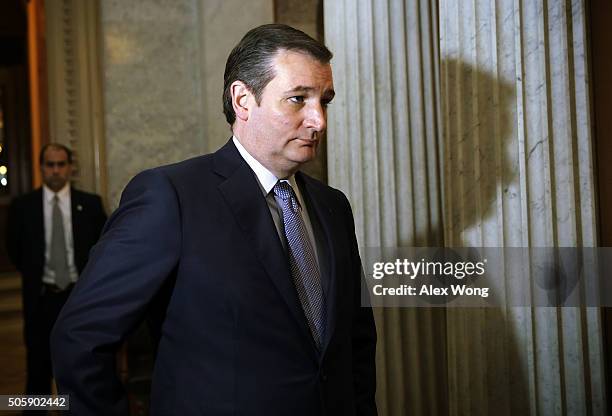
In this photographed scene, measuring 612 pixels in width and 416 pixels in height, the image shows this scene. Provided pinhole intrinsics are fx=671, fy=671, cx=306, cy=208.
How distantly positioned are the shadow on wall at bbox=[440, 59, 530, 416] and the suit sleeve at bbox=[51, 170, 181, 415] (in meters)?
1.12

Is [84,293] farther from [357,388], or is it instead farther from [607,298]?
[607,298]

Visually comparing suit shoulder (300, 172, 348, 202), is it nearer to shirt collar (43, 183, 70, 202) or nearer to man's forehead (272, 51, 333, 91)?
man's forehead (272, 51, 333, 91)

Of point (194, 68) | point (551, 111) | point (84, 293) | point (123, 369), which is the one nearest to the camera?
point (84, 293)

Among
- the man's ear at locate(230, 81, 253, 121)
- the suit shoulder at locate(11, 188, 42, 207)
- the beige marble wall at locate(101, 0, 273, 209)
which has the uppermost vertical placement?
the beige marble wall at locate(101, 0, 273, 209)

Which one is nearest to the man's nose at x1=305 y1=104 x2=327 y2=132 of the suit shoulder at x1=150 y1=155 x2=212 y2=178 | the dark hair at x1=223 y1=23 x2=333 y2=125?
the dark hair at x1=223 y1=23 x2=333 y2=125

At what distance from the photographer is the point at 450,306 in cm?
228

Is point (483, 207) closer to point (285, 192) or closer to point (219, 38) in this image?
point (285, 192)

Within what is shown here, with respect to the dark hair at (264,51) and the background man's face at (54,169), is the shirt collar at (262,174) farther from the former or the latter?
the background man's face at (54,169)

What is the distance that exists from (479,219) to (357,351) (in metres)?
0.66

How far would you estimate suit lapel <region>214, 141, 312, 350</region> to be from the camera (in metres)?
1.50

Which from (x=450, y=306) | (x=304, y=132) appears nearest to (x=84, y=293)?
(x=304, y=132)

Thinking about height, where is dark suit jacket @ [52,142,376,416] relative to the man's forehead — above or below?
below

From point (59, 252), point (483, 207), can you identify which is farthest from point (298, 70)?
point (59, 252)

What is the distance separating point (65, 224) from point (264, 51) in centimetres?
313
